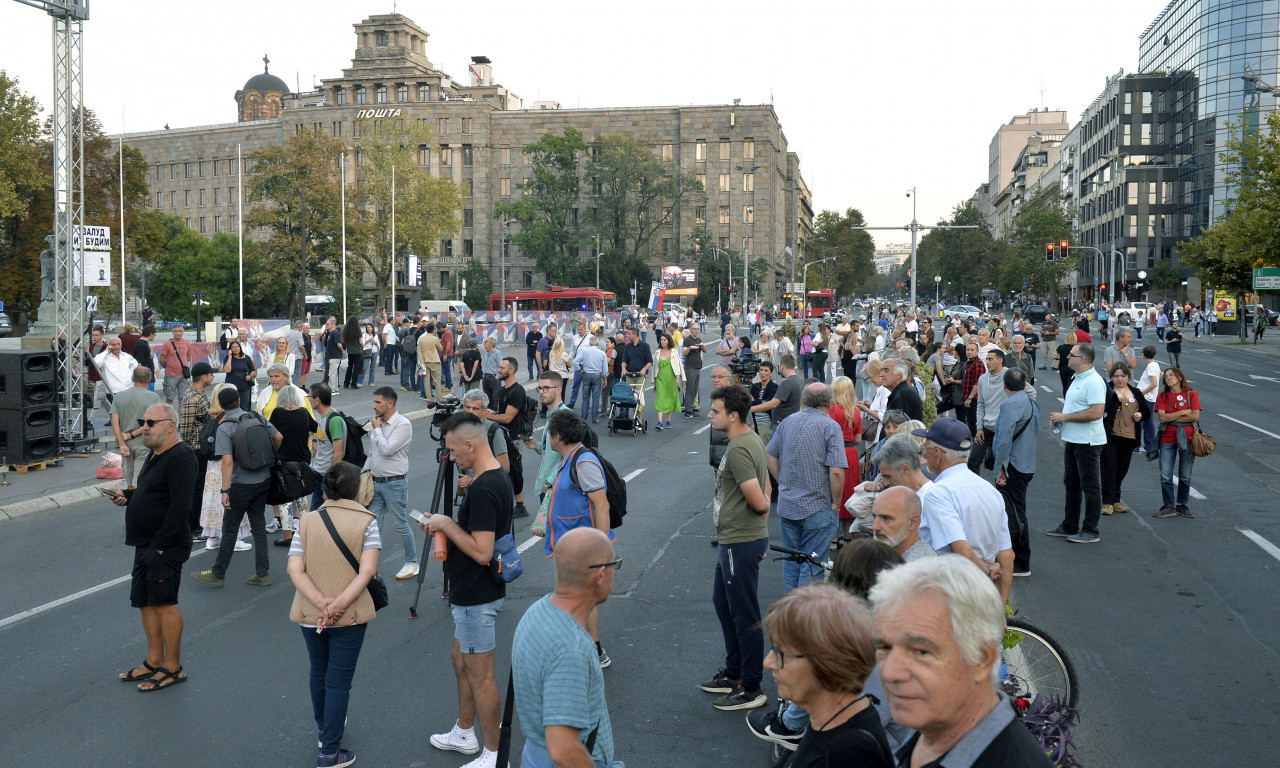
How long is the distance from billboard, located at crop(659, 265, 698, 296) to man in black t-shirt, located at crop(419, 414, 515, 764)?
78552 millimetres

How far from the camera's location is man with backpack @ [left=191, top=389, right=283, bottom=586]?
26.8 ft

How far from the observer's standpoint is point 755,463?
19.3 feet

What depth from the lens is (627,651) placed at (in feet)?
22.5

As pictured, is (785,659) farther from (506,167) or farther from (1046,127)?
(1046,127)

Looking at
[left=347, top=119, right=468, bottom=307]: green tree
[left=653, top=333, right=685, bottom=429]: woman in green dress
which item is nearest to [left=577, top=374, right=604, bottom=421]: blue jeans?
[left=653, top=333, right=685, bottom=429]: woman in green dress

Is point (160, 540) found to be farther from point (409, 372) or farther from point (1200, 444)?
point (409, 372)

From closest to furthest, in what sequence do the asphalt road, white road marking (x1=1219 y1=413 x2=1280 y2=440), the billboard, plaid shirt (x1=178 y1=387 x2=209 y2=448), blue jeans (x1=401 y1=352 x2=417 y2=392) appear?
the asphalt road, plaid shirt (x1=178 y1=387 x2=209 y2=448), white road marking (x1=1219 y1=413 x2=1280 y2=440), blue jeans (x1=401 y1=352 x2=417 y2=392), the billboard

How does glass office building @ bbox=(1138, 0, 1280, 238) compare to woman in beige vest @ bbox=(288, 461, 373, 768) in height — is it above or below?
above

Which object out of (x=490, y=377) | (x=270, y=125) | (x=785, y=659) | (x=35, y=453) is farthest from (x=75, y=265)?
(x=270, y=125)

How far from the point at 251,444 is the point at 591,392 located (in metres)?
11.3

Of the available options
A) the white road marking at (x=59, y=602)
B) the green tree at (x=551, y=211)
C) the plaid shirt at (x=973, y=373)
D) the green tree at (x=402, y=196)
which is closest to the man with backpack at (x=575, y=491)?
the white road marking at (x=59, y=602)

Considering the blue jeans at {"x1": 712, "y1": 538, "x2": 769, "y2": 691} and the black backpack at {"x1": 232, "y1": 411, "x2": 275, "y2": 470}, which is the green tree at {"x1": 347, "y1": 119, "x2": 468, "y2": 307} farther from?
the blue jeans at {"x1": 712, "y1": 538, "x2": 769, "y2": 691}

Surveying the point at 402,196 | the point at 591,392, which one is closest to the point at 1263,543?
the point at 591,392

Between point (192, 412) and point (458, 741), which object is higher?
point (192, 412)
